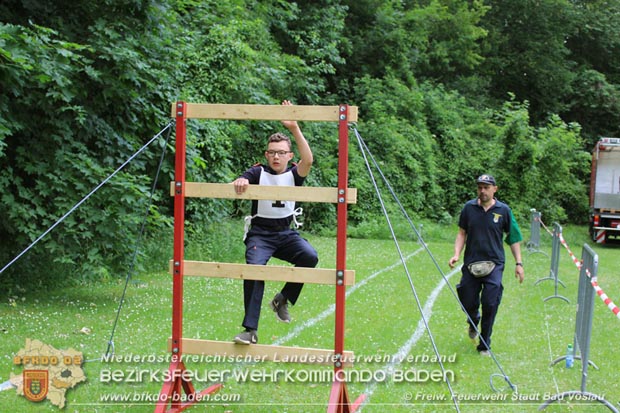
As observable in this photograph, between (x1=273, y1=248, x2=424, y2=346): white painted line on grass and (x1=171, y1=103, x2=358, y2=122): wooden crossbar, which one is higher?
(x1=171, y1=103, x2=358, y2=122): wooden crossbar

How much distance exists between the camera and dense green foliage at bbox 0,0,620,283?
10703 millimetres

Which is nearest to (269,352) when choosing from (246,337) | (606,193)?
(246,337)

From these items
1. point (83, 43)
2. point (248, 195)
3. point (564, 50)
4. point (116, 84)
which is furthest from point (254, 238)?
point (564, 50)

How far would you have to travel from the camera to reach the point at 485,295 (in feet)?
27.9

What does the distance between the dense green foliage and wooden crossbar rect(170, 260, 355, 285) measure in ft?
15.4

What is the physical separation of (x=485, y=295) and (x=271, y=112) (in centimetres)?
406

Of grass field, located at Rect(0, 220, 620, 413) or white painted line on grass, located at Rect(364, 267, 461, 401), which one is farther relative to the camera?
white painted line on grass, located at Rect(364, 267, 461, 401)

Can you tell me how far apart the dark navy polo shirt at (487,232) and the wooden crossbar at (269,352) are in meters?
3.30

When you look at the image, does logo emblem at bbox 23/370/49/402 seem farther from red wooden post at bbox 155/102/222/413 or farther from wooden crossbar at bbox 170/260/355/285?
wooden crossbar at bbox 170/260/355/285

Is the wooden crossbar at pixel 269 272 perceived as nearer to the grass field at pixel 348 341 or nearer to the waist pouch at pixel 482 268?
the grass field at pixel 348 341

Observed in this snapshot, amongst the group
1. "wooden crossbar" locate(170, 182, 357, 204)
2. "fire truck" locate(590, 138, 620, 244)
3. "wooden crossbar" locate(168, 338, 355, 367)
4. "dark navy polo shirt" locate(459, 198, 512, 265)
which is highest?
"wooden crossbar" locate(170, 182, 357, 204)

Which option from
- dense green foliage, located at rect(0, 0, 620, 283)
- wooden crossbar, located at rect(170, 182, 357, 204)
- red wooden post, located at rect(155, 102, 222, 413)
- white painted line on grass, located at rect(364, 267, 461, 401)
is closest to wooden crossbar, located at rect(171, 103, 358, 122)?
red wooden post, located at rect(155, 102, 222, 413)

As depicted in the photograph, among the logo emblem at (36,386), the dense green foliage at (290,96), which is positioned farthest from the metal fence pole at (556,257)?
the logo emblem at (36,386)

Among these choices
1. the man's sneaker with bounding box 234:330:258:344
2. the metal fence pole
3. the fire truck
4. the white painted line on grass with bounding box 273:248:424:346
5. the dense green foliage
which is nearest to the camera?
the man's sneaker with bounding box 234:330:258:344
